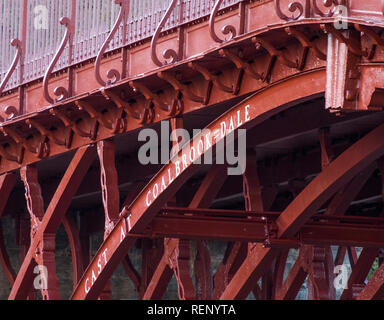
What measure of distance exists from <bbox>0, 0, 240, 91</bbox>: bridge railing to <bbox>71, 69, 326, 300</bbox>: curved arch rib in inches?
54.7

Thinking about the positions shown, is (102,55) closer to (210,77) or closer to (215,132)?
(210,77)

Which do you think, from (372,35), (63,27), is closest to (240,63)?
(372,35)

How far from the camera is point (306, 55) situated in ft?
52.5

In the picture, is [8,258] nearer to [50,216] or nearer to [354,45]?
[50,216]

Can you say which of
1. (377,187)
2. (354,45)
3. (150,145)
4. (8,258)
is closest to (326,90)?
(354,45)

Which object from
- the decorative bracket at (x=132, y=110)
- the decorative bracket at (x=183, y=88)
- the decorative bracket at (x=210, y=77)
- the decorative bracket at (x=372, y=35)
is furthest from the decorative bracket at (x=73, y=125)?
the decorative bracket at (x=372, y=35)

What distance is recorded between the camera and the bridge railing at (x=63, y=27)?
18.6 m

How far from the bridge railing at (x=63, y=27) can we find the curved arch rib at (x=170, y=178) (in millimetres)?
1390

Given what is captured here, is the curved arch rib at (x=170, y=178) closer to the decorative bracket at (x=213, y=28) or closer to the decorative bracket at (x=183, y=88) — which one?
the decorative bracket at (x=183, y=88)

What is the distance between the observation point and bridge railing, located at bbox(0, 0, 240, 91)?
18.6 meters

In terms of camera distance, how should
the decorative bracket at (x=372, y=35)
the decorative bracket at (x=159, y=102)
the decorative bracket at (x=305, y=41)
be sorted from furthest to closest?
the decorative bracket at (x=159, y=102) → the decorative bracket at (x=305, y=41) → the decorative bracket at (x=372, y=35)

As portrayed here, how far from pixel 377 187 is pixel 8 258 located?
820 cm

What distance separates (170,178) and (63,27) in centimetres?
416

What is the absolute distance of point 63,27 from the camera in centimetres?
Answer: 2117
